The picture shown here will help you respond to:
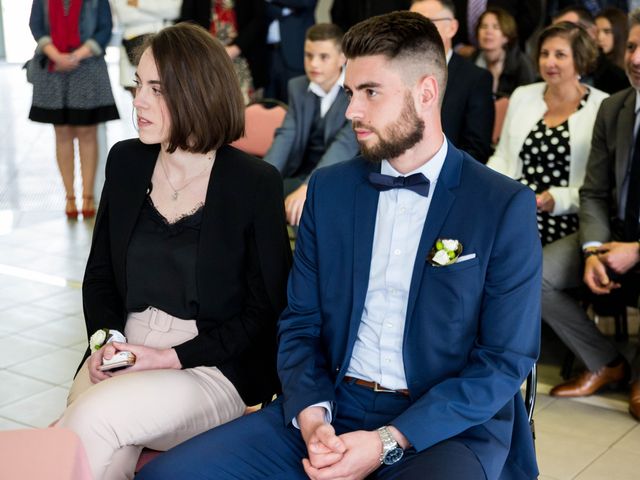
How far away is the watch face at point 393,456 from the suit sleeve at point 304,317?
259 mm

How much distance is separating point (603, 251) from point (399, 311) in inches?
70.9

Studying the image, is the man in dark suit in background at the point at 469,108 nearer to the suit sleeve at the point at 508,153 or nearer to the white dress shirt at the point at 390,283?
the suit sleeve at the point at 508,153

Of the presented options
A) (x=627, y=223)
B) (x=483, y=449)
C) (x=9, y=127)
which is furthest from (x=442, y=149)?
(x=9, y=127)

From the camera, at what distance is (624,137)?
12.3 ft

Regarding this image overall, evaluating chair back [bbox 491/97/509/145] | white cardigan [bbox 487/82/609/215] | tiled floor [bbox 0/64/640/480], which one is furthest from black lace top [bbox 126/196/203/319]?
chair back [bbox 491/97/509/145]

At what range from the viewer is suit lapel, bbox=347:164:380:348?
2.20 metres

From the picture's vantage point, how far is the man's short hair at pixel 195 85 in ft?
8.00

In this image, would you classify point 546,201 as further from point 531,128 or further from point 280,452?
point 280,452

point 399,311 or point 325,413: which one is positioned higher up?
point 399,311

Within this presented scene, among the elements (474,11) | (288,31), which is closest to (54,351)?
(288,31)

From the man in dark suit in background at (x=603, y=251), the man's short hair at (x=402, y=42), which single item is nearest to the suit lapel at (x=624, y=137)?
the man in dark suit in background at (x=603, y=251)

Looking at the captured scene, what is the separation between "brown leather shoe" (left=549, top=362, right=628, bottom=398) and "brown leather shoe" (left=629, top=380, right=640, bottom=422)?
0.15m

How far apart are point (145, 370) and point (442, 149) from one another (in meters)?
0.90

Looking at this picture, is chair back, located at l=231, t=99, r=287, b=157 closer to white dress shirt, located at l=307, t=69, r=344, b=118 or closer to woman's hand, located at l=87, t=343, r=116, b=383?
white dress shirt, located at l=307, t=69, r=344, b=118
